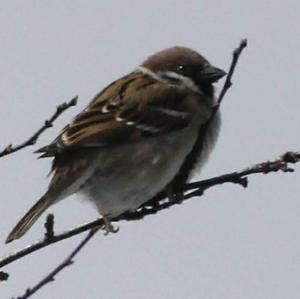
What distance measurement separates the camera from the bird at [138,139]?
4.92 meters

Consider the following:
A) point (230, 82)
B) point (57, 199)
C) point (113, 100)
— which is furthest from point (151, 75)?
point (230, 82)

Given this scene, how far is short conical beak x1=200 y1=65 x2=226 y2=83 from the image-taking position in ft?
18.1

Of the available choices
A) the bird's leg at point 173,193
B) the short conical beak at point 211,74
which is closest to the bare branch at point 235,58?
the bird's leg at point 173,193

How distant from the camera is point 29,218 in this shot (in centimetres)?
439

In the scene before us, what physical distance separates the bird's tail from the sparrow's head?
1510 millimetres

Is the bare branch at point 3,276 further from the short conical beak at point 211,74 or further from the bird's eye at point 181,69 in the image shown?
the bird's eye at point 181,69

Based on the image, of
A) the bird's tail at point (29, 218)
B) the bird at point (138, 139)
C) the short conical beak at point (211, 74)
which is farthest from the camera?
the short conical beak at point (211, 74)

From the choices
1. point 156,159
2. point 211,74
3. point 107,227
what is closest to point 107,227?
point 107,227

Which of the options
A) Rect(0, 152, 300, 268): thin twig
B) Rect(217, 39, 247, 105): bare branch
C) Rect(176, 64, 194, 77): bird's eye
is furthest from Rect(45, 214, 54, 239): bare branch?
Rect(176, 64, 194, 77): bird's eye

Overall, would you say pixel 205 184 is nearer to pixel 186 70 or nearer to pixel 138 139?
pixel 138 139

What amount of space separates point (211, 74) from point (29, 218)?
71.3 inches

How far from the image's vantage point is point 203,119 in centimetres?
538

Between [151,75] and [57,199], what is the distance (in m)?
1.46

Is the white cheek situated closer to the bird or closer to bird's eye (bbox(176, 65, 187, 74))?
the bird
